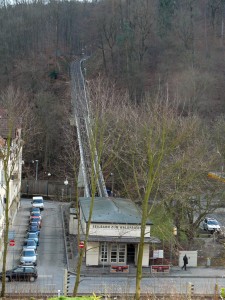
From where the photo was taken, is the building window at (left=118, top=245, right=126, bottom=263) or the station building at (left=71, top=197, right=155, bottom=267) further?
the building window at (left=118, top=245, right=126, bottom=263)

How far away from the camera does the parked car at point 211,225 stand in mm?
39438

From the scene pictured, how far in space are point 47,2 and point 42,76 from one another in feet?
97.2

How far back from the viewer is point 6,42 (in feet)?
278

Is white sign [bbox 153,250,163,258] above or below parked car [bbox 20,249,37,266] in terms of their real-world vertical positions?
above

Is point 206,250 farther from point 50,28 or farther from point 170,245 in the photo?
point 50,28

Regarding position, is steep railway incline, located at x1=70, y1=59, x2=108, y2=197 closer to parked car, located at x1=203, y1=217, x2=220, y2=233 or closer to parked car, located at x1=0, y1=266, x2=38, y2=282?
parked car, located at x1=0, y1=266, x2=38, y2=282

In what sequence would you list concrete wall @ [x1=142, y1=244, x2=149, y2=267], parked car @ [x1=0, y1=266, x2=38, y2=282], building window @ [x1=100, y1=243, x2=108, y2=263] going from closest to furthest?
parked car @ [x1=0, y1=266, x2=38, y2=282] → concrete wall @ [x1=142, y1=244, x2=149, y2=267] → building window @ [x1=100, y1=243, x2=108, y2=263]

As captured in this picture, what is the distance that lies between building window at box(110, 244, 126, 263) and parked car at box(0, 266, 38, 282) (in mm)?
5252

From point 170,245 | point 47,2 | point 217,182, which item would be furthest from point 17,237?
point 47,2

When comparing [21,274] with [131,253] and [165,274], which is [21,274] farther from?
[165,274]

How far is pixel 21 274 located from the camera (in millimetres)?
26438

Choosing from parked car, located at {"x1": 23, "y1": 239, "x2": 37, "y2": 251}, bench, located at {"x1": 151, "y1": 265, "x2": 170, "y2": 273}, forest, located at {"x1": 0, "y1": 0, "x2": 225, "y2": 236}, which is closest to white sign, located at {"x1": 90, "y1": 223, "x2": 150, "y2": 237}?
bench, located at {"x1": 151, "y1": 265, "x2": 170, "y2": 273}

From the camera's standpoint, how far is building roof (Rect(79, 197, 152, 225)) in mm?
30422

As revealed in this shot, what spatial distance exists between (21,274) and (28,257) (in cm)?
359
